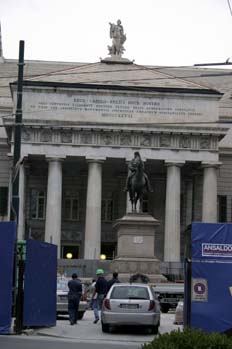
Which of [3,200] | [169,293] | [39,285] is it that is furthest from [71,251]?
[39,285]

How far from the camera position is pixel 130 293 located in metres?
23.0

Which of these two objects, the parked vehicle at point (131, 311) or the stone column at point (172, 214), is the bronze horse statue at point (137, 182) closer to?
the parked vehicle at point (131, 311)

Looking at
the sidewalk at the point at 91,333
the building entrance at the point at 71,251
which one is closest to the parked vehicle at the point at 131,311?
the sidewalk at the point at 91,333

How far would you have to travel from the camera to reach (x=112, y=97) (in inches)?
2518

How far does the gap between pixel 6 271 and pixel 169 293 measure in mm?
14553

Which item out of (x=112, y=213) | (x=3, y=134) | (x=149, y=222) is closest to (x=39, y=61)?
(x=3, y=134)

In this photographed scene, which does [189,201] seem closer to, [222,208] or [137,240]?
[222,208]

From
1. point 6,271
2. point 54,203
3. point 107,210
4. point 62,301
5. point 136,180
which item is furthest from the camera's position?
point 107,210

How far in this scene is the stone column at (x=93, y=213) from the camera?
61.4 m

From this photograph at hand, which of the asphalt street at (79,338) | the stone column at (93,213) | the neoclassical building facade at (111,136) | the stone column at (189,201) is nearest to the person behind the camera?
the asphalt street at (79,338)

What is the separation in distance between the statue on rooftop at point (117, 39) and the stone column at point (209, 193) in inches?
612

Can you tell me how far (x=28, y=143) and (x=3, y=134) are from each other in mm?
11311

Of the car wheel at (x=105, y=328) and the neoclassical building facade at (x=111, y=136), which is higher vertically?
the neoclassical building facade at (x=111, y=136)

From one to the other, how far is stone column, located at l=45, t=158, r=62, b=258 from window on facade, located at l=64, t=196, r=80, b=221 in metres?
7.84
